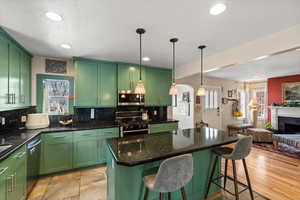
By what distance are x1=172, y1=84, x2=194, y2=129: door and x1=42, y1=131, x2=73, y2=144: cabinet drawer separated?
13.2 ft

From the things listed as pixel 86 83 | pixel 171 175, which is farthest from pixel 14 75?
pixel 171 175

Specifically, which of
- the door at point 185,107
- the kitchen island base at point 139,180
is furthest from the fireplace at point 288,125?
the kitchen island base at point 139,180

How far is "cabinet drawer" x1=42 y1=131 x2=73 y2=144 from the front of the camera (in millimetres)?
2638

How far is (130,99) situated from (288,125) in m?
5.76

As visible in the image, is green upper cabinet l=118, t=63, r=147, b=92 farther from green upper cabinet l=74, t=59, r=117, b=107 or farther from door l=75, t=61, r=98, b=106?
door l=75, t=61, r=98, b=106

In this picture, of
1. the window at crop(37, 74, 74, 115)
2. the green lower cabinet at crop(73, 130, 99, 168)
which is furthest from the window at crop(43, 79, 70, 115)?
the green lower cabinet at crop(73, 130, 99, 168)

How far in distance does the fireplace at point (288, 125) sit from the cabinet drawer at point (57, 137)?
686cm

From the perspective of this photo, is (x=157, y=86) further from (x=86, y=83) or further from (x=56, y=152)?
(x=56, y=152)

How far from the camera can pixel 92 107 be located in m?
3.45

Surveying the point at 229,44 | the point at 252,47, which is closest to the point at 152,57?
the point at 229,44

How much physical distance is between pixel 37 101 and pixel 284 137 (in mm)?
6442

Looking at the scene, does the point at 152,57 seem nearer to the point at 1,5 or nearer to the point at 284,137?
→ the point at 1,5

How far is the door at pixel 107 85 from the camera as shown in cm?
338

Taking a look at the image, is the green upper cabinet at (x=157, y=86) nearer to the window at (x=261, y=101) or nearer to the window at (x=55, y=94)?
the window at (x=55, y=94)
